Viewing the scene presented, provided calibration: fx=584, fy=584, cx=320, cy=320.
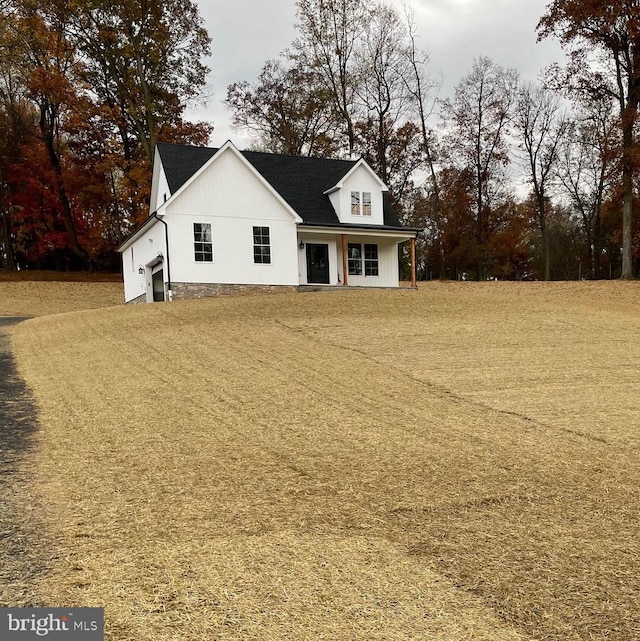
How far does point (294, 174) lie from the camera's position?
2609cm

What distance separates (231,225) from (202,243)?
1266 mm

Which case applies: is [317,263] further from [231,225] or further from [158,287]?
[158,287]

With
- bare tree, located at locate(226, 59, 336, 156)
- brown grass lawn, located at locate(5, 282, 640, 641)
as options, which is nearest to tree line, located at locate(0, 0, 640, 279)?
bare tree, located at locate(226, 59, 336, 156)

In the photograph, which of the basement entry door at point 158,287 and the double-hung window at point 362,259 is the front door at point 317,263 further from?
the basement entry door at point 158,287

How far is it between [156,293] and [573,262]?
3199 centimetres

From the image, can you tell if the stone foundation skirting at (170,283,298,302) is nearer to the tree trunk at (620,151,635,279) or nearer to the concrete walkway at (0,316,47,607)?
the concrete walkway at (0,316,47,607)

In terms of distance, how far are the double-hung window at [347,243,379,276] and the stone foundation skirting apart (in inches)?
168

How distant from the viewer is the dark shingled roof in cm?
2258

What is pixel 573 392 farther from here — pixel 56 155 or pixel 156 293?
pixel 56 155

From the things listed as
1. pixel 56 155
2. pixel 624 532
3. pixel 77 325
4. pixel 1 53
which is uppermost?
pixel 1 53

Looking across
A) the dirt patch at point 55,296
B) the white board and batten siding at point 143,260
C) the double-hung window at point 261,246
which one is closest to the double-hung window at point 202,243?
the white board and batten siding at point 143,260

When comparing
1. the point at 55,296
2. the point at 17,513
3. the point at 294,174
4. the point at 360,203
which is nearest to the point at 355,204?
the point at 360,203

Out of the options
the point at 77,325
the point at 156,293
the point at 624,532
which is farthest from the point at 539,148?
the point at 624,532

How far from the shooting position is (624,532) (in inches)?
151
